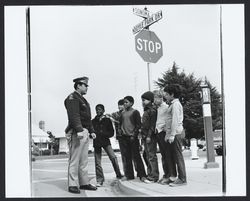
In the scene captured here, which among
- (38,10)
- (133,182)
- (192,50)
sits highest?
(38,10)

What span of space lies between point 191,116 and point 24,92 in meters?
2.35

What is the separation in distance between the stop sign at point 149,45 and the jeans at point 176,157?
1.22 metres

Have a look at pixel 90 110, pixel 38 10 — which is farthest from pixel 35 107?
pixel 38 10

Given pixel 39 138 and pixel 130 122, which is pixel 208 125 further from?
pixel 39 138

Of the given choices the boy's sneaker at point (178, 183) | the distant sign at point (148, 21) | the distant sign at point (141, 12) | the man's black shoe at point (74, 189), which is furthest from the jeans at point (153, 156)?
the distant sign at point (141, 12)

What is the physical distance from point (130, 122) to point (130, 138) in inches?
9.1

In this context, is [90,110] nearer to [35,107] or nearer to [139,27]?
[35,107]

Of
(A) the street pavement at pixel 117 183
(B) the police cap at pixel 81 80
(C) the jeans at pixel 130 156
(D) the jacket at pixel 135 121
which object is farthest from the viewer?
(C) the jeans at pixel 130 156

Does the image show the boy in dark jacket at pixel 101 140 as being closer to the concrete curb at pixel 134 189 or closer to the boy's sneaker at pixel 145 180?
the concrete curb at pixel 134 189

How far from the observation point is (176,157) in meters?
7.22

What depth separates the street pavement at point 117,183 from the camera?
719 cm

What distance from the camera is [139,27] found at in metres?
7.57

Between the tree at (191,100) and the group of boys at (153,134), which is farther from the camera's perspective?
the tree at (191,100)

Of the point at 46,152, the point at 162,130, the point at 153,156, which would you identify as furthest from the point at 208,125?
the point at 46,152
